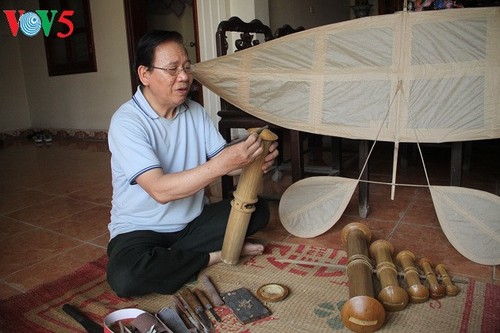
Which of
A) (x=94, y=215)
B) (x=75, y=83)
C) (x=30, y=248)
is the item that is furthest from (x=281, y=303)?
(x=75, y=83)

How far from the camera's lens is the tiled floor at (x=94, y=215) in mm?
1733

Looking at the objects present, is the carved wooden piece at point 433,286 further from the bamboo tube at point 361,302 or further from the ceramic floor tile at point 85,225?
the ceramic floor tile at point 85,225

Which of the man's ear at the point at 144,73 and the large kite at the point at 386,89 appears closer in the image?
the man's ear at the point at 144,73

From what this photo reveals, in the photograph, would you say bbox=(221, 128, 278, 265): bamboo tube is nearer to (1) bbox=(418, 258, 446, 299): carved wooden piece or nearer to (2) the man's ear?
(2) the man's ear

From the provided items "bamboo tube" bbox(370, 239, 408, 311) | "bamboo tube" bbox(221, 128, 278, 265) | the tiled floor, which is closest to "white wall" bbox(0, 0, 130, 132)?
the tiled floor

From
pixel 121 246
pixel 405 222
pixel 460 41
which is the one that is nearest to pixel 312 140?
pixel 405 222

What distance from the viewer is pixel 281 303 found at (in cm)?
136

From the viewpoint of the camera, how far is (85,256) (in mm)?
1849

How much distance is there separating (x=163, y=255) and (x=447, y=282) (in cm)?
95

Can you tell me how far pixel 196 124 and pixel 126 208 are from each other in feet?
1.39

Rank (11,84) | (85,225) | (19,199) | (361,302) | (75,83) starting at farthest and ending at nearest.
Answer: (11,84)
(75,83)
(19,199)
(85,225)
(361,302)

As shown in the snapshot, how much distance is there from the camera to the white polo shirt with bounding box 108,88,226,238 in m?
1.39

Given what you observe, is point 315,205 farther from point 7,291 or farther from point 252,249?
point 7,291

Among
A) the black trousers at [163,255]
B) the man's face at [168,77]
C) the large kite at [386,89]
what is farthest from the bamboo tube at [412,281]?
the man's face at [168,77]
